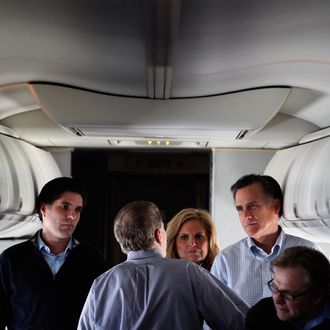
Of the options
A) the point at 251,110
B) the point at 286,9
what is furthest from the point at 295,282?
the point at 251,110

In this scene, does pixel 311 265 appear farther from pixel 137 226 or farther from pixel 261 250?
pixel 261 250

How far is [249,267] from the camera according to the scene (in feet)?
9.23

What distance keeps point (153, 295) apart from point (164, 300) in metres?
0.05

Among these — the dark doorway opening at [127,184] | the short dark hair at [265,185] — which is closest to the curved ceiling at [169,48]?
the short dark hair at [265,185]

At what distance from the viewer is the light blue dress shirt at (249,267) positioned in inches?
110

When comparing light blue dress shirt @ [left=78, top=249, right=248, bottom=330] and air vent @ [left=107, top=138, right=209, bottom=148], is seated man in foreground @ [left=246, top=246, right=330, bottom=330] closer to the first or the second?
light blue dress shirt @ [left=78, top=249, right=248, bottom=330]

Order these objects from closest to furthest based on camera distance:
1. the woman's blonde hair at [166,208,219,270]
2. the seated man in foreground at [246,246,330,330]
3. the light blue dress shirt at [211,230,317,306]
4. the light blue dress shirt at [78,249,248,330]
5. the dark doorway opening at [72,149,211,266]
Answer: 1. the seated man in foreground at [246,246,330,330]
2. the light blue dress shirt at [78,249,248,330]
3. the light blue dress shirt at [211,230,317,306]
4. the woman's blonde hair at [166,208,219,270]
5. the dark doorway opening at [72,149,211,266]

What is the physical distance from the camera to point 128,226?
2377mm

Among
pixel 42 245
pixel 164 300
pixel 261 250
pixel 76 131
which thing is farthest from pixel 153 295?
pixel 76 131

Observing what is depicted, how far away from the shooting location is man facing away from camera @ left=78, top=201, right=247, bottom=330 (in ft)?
7.38

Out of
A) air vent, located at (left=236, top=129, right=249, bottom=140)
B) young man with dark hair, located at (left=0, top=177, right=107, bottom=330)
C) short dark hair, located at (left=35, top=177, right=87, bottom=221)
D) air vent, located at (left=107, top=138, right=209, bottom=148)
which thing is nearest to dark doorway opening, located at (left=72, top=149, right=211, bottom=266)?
air vent, located at (left=107, top=138, right=209, bottom=148)

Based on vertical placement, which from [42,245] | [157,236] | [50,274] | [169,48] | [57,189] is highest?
[169,48]

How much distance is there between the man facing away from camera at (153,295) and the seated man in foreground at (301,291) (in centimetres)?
34

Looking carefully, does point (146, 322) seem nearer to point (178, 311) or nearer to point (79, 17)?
point (178, 311)
